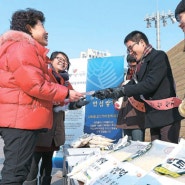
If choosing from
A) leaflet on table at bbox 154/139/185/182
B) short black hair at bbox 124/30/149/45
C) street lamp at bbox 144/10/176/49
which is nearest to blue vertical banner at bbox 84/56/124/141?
short black hair at bbox 124/30/149/45

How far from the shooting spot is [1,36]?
2000mm

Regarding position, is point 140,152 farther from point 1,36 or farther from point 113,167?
point 1,36

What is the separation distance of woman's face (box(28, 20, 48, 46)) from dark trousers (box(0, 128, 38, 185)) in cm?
73

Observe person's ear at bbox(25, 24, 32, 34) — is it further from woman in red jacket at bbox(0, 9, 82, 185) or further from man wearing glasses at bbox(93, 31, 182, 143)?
man wearing glasses at bbox(93, 31, 182, 143)

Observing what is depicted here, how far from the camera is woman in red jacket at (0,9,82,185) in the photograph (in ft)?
5.75

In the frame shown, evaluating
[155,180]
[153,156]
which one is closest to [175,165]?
[155,180]

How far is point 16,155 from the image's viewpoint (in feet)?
5.72

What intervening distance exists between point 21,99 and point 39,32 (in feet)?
1.98

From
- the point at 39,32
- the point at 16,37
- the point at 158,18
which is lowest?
the point at 16,37

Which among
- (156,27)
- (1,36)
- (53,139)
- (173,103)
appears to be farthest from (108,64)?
(156,27)

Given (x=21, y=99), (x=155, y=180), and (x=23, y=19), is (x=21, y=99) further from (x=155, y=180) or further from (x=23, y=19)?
(x=155, y=180)

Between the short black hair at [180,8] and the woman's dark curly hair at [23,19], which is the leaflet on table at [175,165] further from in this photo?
the woman's dark curly hair at [23,19]

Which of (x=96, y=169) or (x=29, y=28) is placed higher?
(x=29, y=28)

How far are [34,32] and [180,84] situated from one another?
4.57 metres
